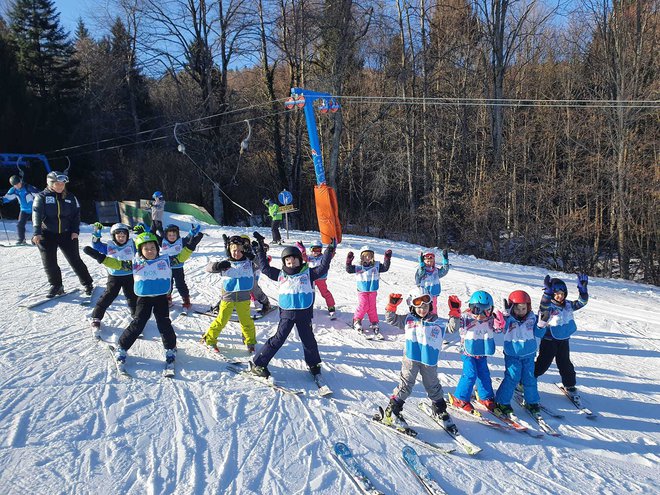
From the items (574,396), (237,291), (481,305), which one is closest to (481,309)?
(481,305)

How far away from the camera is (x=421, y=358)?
14.0 feet

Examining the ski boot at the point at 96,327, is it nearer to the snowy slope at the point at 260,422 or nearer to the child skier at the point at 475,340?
the snowy slope at the point at 260,422

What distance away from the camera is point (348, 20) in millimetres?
19312

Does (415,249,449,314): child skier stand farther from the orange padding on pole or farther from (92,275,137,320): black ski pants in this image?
the orange padding on pole

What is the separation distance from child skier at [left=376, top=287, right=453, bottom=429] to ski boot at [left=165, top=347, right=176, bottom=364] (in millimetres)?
2556

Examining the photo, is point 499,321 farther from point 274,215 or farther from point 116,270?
point 274,215

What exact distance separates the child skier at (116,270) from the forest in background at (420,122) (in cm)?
1275

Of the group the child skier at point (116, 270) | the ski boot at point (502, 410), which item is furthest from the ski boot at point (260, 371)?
the ski boot at point (502, 410)

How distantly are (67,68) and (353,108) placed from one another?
1732 centimetres

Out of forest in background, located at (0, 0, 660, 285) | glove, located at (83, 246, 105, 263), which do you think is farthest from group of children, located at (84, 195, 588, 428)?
forest in background, located at (0, 0, 660, 285)

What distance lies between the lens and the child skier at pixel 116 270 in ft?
18.5

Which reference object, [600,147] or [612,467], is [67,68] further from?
[612,467]

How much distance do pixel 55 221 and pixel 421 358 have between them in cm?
583

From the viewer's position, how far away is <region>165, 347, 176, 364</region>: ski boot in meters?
5.24
